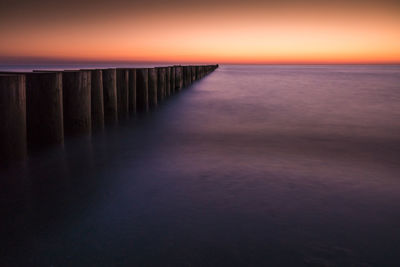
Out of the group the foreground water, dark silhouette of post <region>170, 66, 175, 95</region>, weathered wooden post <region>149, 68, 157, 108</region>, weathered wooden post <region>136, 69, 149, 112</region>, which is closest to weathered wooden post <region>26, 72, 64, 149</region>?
the foreground water

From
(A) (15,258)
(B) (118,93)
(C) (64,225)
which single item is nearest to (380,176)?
(C) (64,225)

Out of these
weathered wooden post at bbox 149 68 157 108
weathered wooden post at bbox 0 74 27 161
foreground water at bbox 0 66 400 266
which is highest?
weathered wooden post at bbox 149 68 157 108

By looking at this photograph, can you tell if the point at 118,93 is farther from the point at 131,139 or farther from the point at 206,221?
the point at 206,221

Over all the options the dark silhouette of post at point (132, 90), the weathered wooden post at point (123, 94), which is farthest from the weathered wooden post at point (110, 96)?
the dark silhouette of post at point (132, 90)

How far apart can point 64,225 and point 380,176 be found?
2.57 meters

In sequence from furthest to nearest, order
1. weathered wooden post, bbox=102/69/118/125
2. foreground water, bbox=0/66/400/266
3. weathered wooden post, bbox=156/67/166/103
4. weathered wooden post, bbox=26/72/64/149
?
weathered wooden post, bbox=156/67/166/103, weathered wooden post, bbox=102/69/118/125, weathered wooden post, bbox=26/72/64/149, foreground water, bbox=0/66/400/266

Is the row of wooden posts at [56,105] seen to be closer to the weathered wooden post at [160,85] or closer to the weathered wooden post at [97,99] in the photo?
the weathered wooden post at [97,99]

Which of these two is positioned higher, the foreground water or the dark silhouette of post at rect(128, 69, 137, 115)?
the dark silhouette of post at rect(128, 69, 137, 115)

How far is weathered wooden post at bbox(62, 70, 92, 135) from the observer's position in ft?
12.8

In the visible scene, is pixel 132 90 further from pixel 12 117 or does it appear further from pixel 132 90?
pixel 12 117

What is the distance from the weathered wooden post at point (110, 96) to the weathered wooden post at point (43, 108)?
1512mm

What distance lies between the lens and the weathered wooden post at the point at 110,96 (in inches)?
202

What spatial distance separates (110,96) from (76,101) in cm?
128

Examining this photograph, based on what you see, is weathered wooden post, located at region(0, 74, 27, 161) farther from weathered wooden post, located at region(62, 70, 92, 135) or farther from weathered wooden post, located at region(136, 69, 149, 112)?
weathered wooden post, located at region(136, 69, 149, 112)
